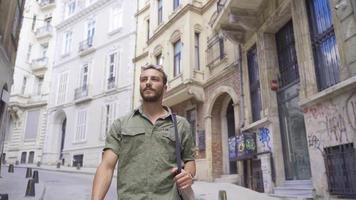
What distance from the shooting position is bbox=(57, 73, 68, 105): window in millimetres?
27716

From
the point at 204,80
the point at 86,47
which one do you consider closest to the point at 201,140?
the point at 204,80

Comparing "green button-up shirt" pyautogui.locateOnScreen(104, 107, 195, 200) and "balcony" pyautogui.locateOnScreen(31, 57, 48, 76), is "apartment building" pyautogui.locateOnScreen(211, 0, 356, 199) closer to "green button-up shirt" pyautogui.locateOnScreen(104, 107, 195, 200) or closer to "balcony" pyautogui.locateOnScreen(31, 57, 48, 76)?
"green button-up shirt" pyautogui.locateOnScreen(104, 107, 195, 200)

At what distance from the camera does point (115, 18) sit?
82.5 ft

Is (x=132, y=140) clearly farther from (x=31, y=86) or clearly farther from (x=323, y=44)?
(x=31, y=86)

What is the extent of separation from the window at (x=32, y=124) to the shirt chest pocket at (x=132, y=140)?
1184 inches

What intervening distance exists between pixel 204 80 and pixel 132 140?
1272cm

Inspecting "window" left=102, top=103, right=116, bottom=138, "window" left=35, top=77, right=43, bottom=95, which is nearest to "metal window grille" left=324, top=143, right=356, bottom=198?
"window" left=102, top=103, right=116, bottom=138

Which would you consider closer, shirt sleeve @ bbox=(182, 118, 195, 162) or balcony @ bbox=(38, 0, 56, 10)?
shirt sleeve @ bbox=(182, 118, 195, 162)

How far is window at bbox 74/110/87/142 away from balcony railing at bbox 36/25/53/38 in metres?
12.0

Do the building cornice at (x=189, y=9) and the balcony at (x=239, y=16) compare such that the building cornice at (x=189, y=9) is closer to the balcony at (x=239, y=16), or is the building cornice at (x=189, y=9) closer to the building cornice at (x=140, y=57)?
the balcony at (x=239, y=16)

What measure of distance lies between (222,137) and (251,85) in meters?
3.64

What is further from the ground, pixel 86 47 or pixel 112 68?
pixel 86 47

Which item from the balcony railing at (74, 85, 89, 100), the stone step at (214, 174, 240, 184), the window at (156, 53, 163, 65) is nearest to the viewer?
the stone step at (214, 174, 240, 184)

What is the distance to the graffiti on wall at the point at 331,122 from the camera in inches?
233
